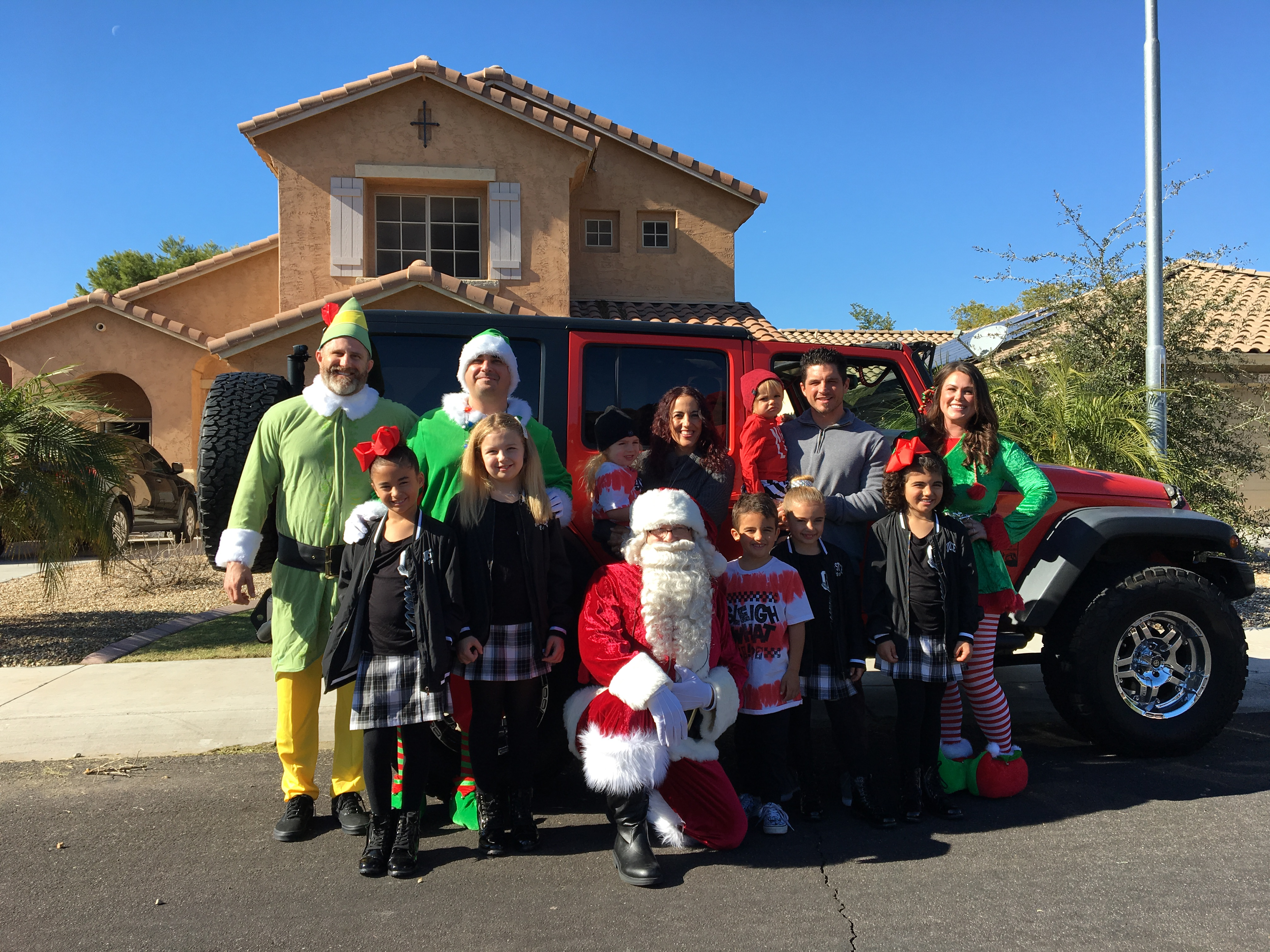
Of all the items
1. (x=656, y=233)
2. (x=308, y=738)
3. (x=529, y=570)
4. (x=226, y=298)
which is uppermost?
(x=656, y=233)

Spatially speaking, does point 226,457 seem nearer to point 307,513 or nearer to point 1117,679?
point 307,513

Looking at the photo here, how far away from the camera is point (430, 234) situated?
14625 mm

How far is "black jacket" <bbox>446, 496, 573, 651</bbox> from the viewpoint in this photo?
11.1ft

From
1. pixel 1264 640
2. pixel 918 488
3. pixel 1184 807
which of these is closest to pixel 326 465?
pixel 918 488

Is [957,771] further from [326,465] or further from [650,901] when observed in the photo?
[326,465]

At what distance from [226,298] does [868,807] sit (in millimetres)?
14826

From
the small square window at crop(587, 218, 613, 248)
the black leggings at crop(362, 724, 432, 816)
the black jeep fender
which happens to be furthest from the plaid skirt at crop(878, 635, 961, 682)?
the small square window at crop(587, 218, 613, 248)

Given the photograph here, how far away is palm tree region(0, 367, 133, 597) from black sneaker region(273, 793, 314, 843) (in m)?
4.26

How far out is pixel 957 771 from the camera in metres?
4.00

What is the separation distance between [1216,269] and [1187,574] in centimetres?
1620

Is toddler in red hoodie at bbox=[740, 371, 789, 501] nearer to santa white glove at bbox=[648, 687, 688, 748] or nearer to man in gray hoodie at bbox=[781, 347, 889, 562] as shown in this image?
man in gray hoodie at bbox=[781, 347, 889, 562]

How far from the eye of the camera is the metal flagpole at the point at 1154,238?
841 cm

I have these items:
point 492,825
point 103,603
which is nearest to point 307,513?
point 492,825

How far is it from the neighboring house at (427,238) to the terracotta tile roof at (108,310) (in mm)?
26
